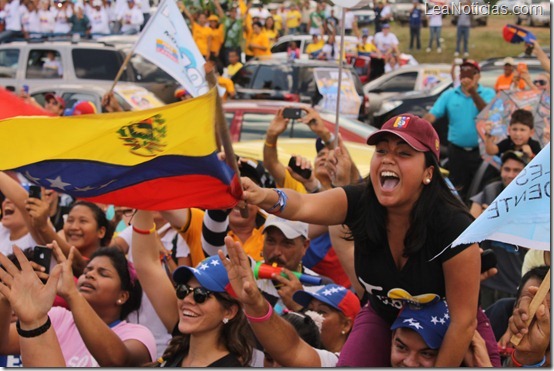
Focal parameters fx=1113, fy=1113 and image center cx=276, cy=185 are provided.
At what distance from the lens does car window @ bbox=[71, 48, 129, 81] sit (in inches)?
774

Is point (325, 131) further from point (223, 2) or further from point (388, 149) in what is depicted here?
point (223, 2)

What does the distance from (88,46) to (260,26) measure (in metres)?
5.10

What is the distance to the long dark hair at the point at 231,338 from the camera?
17.7 feet

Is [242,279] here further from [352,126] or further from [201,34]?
[201,34]

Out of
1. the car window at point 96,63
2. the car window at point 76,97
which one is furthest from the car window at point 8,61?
the car window at point 76,97

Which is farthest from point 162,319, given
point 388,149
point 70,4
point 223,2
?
point 70,4

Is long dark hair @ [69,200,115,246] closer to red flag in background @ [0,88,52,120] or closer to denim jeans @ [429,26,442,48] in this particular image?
red flag in background @ [0,88,52,120]

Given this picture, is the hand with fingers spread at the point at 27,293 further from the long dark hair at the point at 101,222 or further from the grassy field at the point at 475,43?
the grassy field at the point at 475,43

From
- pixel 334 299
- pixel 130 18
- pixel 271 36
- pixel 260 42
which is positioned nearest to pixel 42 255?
pixel 334 299

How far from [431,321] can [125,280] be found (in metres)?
2.08

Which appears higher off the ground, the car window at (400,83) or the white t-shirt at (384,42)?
the car window at (400,83)

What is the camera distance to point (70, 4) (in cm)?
2422

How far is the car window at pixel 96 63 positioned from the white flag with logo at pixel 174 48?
36.0 feet

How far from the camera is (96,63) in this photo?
779 inches
